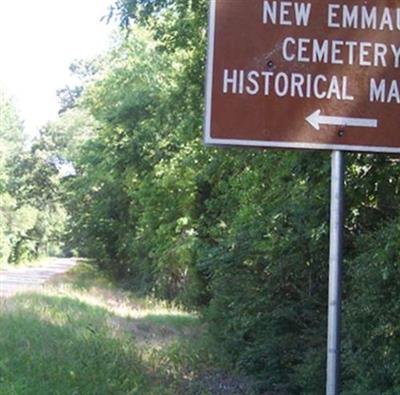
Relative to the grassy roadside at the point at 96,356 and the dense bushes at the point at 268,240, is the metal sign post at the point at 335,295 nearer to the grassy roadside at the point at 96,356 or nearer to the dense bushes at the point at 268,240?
the dense bushes at the point at 268,240

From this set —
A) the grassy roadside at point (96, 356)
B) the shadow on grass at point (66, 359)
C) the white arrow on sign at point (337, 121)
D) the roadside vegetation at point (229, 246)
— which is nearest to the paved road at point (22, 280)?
the roadside vegetation at point (229, 246)

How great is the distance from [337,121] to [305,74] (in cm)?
28

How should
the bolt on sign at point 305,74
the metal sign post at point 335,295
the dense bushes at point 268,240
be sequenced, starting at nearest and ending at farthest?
the metal sign post at point 335,295 < the bolt on sign at point 305,74 < the dense bushes at point 268,240

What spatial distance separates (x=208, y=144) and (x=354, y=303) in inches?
181

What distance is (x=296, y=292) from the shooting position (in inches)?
482

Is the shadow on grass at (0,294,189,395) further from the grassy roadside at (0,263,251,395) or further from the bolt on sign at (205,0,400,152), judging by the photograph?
the bolt on sign at (205,0,400,152)

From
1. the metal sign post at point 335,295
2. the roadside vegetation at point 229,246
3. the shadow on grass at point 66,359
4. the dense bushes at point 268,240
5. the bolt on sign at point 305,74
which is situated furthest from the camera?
the shadow on grass at point 66,359

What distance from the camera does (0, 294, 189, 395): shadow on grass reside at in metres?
9.98

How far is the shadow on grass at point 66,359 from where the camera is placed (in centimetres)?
998

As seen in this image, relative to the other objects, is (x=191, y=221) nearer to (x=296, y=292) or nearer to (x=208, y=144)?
(x=296, y=292)

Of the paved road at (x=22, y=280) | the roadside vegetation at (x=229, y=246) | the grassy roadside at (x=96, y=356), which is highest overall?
the roadside vegetation at (x=229, y=246)

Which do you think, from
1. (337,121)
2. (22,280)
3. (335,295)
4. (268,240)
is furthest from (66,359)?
(22,280)

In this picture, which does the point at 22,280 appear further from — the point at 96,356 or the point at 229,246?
the point at 96,356

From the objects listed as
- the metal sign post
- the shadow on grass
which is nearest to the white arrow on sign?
the metal sign post
